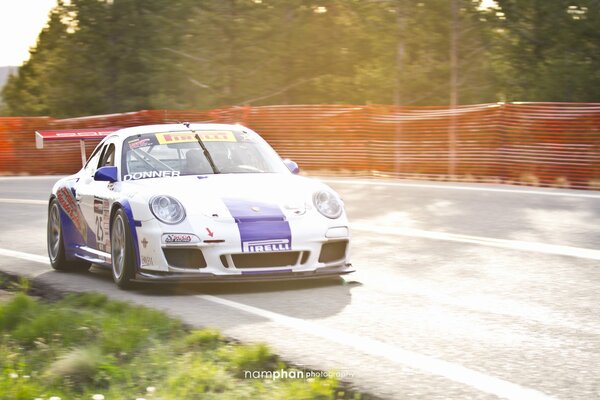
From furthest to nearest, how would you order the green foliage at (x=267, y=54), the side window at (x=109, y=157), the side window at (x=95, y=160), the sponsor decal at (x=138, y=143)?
the green foliage at (x=267, y=54) → the side window at (x=95, y=160) → the side window at (x=109, y=157) → the sponsor decal at (x=138, y=143)

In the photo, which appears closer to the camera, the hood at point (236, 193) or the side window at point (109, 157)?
the hood at point (236, 193)

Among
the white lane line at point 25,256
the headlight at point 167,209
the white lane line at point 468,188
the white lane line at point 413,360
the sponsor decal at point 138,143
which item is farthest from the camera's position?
the white lane line at point 468,188

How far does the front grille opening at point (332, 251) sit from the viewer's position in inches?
328

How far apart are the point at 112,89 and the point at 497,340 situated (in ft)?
148

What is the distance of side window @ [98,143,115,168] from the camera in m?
9.61

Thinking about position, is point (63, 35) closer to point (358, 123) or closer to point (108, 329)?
point (358, 123)

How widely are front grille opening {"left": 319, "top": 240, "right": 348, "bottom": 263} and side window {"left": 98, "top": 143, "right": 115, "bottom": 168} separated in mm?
2242

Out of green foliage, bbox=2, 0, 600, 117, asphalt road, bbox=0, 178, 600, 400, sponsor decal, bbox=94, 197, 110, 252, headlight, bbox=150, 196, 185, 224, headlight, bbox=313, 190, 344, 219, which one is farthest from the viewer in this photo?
green foliage, bbox=2, 0, 600, 117

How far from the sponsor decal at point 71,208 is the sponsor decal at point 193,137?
1.07 meters

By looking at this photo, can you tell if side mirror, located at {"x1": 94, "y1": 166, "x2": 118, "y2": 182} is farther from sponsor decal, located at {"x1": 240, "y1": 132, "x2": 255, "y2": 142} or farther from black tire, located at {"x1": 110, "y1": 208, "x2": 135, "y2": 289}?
sponsor decal, located at {"x1": 240, "y1": 132, "x2": 255, "y2": 142}

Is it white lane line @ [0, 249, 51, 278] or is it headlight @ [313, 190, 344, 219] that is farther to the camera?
white lane line @ [0, 249, 51, 278]

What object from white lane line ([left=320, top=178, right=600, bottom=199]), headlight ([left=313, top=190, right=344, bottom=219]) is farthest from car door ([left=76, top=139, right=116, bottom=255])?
white lane line ([left=320, top=178, right=600, bottom=199])

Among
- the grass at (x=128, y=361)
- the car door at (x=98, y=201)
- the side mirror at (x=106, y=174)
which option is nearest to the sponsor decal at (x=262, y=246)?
the grass at (x=128, y=361)

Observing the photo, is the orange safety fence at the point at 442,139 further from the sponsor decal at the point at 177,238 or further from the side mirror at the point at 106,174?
the sponsor decal at the point at 177,238
